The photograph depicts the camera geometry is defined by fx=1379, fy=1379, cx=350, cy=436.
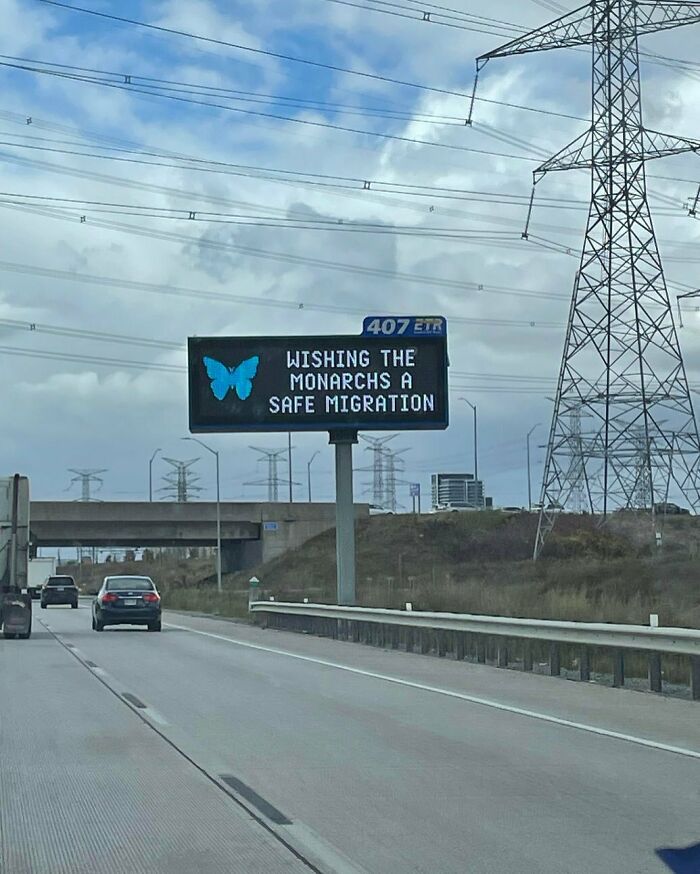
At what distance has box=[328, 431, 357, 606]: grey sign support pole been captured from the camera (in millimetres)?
39938

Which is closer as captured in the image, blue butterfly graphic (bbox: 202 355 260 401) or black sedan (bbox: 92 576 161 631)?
blue butterfly graphic (bbox: 202 355 260 401)

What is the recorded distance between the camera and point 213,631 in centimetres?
4000

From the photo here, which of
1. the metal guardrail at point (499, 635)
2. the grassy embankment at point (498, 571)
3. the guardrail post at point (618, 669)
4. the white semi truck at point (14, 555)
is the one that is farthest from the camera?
the white semi truck at point (14, 555)

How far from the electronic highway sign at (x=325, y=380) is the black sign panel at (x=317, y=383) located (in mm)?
28

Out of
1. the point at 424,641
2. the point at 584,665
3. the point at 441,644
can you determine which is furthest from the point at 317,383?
the point at 584,665

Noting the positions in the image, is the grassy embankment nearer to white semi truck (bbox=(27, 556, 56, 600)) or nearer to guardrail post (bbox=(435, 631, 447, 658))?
guardrail post (bbox=(435, 631, 447, 658))

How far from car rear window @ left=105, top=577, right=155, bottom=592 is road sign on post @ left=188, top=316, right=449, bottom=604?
5.19 m

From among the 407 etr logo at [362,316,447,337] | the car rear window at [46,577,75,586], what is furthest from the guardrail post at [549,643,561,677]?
the car rear window at [46,577,75,586]

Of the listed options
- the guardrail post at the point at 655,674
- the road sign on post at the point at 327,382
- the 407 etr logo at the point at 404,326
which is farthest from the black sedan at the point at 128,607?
the guardrail post at the point at 655,674

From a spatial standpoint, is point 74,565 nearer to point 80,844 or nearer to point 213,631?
point 213,631

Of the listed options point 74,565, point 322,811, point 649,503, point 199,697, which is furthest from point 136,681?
point 74,565

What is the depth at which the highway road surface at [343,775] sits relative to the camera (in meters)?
8.84

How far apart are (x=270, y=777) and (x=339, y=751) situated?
176cm

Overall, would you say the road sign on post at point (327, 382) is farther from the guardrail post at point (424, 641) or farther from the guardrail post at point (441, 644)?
Answer: the guardrail post at point (441, 644)
